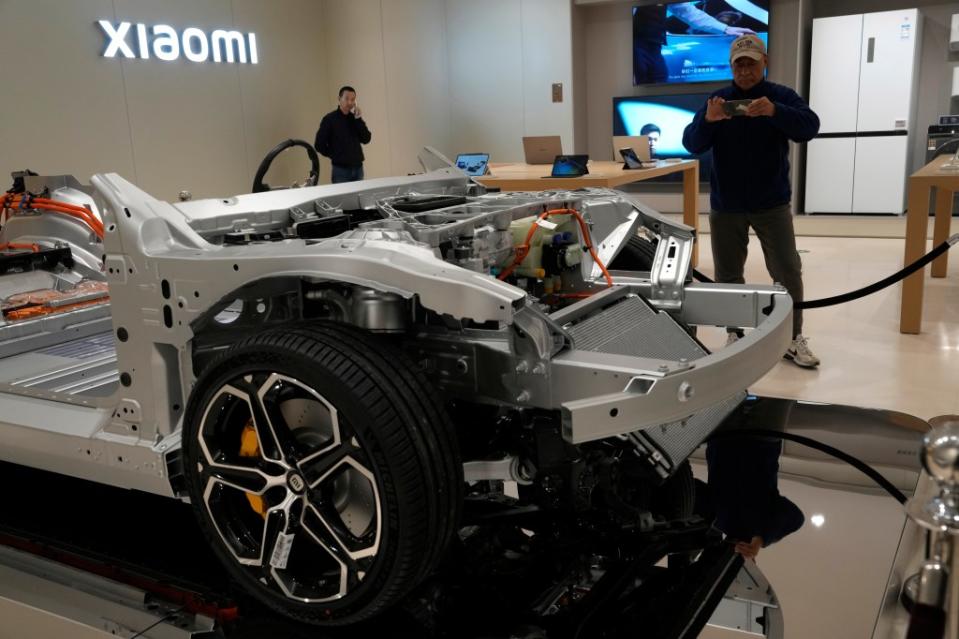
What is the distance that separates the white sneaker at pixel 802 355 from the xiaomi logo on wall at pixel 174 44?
693cm

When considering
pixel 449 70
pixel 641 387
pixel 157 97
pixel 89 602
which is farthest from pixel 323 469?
pixel 449 70

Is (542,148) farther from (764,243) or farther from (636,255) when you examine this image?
(636,255)

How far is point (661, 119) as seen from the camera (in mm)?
10969

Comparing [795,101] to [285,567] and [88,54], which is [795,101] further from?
[88,54]

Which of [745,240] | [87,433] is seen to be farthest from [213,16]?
[87,433]

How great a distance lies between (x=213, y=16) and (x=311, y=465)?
8650 millimetres

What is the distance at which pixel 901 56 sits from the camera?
898 cm

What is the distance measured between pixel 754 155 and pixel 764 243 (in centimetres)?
50

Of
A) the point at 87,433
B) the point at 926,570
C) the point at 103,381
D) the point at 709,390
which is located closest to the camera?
the point at 926,570

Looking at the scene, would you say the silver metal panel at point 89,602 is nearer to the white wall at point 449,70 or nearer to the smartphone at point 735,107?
the smartphone at point 735,107

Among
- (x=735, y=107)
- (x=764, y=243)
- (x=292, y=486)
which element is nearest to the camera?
(x=292, y=486)

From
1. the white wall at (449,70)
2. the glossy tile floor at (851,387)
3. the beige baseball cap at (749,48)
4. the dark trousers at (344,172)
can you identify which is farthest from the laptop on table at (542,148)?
the white wall at (449,70)

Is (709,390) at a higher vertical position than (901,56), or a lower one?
lower

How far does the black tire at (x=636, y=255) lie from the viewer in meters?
3.26
